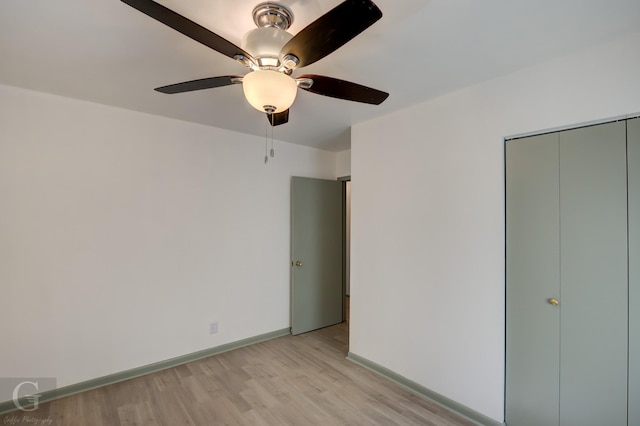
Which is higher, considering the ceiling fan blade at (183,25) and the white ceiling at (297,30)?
the white ceiling at (297,30)

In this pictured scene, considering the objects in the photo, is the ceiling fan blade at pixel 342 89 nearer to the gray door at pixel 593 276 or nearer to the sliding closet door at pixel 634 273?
the gray door at pixel 593 276

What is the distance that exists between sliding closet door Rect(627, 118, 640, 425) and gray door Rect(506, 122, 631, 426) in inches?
→ 1.1

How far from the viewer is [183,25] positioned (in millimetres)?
1136

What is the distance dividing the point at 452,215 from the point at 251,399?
227 centimetres

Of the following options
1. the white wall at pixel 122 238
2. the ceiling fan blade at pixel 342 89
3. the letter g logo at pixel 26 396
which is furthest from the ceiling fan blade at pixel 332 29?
the letter g logo at pixel 26 396

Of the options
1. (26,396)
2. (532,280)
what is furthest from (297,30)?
(26,396)

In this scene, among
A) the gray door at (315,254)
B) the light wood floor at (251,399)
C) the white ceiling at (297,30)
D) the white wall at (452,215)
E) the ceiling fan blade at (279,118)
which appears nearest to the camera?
the white ceiling at (297,30)

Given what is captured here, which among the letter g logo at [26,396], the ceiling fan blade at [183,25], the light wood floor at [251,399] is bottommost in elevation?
the light wood floor at [251,399]

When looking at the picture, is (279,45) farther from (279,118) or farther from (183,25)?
(279,118)

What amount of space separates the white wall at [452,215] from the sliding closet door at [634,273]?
0.82 ft

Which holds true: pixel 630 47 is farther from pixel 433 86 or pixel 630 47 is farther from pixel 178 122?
pixel 178 122

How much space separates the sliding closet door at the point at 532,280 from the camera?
1904 millimetres

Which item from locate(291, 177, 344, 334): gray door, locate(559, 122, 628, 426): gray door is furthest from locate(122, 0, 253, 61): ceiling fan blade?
locate(291, 177, 344, 334): gray door

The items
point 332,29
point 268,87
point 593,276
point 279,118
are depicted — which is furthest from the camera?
point 279,118
